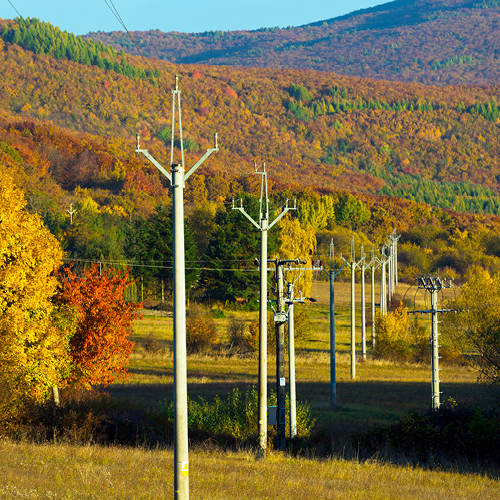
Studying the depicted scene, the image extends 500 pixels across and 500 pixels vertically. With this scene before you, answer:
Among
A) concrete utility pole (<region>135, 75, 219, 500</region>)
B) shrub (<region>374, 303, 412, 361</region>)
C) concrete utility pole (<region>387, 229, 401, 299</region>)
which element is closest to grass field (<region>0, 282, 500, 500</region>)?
concrete utility pole (<region>135, 75, 219, 500</region>)

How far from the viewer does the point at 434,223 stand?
171625mm

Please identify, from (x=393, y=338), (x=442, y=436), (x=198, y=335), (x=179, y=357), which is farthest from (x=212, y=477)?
(x=393, y=338)

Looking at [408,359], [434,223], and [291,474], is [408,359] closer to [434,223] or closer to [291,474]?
[291,474]

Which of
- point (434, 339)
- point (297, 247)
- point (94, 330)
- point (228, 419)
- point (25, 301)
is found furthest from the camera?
point (297, 247)

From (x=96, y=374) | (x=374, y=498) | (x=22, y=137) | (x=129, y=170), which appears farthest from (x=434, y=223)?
(x=374, y=498)

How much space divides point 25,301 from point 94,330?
6.75 metres

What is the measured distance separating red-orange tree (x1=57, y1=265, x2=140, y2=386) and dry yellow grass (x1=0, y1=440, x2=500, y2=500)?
9995 millimetres

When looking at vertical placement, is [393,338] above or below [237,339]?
above

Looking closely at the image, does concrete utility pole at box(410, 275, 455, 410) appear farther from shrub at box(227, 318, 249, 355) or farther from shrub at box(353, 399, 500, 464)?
shrub at box(227, 318, 249, 355)

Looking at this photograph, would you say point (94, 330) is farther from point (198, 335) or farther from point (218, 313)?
point (218, 313)

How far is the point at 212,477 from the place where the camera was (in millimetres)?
16875

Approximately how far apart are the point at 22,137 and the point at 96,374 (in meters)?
143

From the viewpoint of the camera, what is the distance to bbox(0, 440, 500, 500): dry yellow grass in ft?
47.1

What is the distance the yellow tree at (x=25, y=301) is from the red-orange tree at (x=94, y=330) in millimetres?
3992
